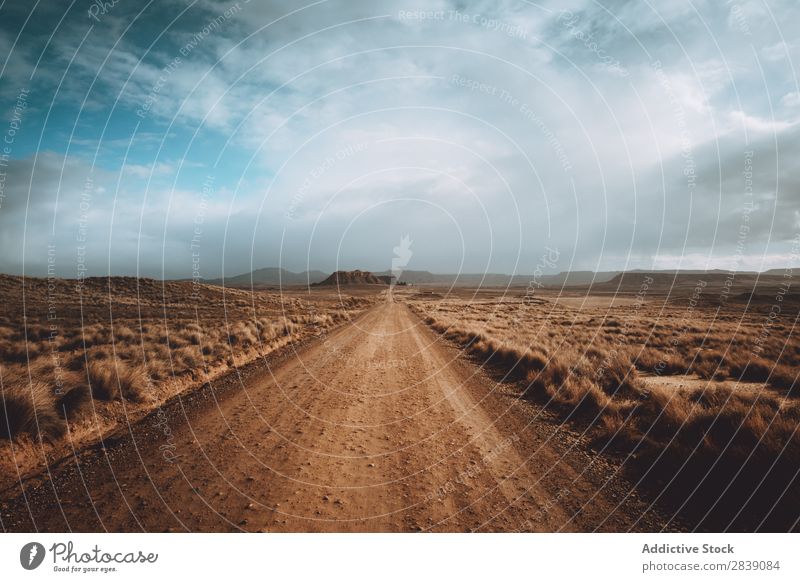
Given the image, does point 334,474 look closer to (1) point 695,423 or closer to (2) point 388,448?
(2) point 388,448

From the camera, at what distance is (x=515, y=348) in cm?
1452

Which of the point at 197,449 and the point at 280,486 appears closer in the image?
the point at 280,486

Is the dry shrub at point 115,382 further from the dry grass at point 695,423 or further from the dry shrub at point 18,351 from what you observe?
the dry grass at point 695,423

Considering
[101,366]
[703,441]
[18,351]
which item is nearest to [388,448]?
[703,441]

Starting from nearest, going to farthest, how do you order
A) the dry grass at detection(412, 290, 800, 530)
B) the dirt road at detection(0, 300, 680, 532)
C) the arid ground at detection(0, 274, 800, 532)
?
the dirt road at detection(0, 300, 680, 532) → the arid ground at detection(0, 274, 800, 532) → the dry grass at detection(412, 290, 800, 530)

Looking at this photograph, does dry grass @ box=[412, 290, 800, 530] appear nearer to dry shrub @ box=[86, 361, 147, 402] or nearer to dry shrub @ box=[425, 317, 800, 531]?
dry shrub @ box=[425, 317, 800, 531]

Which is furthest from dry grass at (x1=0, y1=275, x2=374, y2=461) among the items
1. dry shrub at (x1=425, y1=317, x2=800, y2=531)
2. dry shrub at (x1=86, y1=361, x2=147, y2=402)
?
dry shrub at (x1=425, y1=317, x2=800, y2=531)

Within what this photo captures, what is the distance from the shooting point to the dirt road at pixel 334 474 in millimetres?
4184

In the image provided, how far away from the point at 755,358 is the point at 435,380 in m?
11.5

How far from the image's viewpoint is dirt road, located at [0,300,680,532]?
165 inches

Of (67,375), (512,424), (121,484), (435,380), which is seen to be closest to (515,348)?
(435,380)

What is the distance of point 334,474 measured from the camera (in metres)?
5.18
